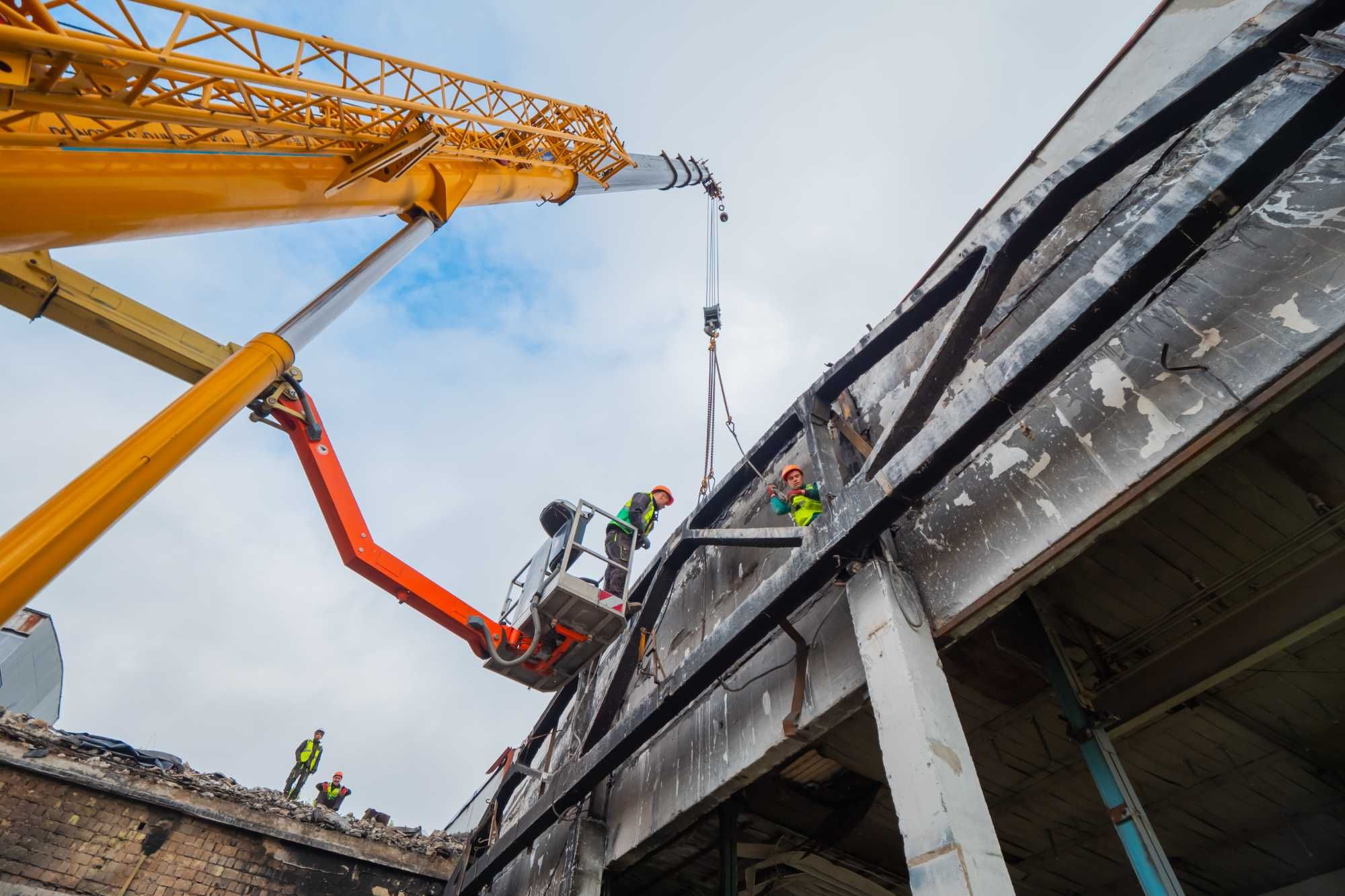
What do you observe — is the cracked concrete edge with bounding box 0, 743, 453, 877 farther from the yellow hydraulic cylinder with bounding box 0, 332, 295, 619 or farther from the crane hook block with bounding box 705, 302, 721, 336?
the crane hook block with bounding box 705, 302, 721, 336

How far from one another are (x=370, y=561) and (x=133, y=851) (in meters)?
4.16

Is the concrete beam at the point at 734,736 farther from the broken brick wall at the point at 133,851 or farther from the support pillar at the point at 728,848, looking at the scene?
the broken brick wall at the point at 133,851

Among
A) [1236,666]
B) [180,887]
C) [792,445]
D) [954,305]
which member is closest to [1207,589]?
[1236,666]

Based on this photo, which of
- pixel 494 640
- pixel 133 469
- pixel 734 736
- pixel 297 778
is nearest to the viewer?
pixel 133 469

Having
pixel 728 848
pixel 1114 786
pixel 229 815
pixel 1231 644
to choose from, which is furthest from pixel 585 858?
pixel 1231 644

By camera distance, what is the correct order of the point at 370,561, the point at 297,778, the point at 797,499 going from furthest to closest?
the point at 297,778 < the point at 370,561 < the point at 797,499

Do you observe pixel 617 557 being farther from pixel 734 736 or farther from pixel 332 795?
pixel 332 795

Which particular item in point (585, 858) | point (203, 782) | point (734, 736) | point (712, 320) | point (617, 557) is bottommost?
point (585, 858)

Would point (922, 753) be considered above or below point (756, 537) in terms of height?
below

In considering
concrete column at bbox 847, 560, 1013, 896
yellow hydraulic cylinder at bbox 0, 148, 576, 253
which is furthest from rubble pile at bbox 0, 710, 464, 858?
concrete column at bbox 847, 560, 1013, 896

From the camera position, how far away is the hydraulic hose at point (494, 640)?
8117mm

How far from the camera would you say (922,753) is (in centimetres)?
320

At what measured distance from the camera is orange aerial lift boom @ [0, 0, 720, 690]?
4031 mm

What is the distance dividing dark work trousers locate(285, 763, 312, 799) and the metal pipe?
10815mm
